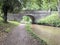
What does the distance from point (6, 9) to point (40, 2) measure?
33.3ft

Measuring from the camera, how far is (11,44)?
10094 millimetres

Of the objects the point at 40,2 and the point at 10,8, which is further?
the point at 10,8

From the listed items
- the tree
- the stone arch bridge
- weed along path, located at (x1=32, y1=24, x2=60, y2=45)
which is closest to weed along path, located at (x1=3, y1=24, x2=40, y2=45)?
weed along path, located at (x1=32, y1=24, x2=60, y2=45)

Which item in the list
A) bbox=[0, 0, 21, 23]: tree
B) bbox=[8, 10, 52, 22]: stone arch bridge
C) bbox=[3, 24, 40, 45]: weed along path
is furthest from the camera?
bbox=[8, 10, 52, 22]: stone arch bridge

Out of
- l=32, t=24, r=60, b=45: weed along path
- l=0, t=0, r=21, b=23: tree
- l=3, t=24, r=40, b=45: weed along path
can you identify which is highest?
l=0, t=0, r=21, b=23: tree

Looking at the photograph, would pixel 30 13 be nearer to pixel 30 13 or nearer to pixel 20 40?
pixel 30 13

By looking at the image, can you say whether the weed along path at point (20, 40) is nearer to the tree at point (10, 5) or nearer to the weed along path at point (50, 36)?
the weed along path at point (50, 36)

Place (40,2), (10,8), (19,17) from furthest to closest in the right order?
1. (19,17)
2. (10,8)
3. (40,2)

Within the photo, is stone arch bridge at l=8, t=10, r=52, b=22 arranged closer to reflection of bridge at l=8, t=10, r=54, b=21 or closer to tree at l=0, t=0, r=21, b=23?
reflection of bridge at l=8, t=10, r=54, b=21

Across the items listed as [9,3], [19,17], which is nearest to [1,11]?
[9,3]

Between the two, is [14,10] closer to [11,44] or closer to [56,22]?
[56,22]

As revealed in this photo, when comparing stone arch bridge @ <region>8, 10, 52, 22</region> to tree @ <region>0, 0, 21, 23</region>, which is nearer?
tree @ <region>0, 0, 21, 23</region>

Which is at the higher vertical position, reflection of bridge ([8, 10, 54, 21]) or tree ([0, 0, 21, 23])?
tree ([0, 0, 21, 23])

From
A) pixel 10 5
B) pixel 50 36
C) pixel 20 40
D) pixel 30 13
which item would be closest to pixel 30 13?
pixel 30 13
